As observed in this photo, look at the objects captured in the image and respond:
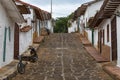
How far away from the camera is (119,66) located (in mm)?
16016

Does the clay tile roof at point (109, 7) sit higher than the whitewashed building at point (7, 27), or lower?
higher

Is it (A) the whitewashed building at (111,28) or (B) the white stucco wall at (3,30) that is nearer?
(B) the white stucco wall at (3,30)

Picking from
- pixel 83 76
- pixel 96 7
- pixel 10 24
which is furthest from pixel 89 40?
pixel 83 76

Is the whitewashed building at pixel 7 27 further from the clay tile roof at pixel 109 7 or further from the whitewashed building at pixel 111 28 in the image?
the whitewashed building at pixel 111 28

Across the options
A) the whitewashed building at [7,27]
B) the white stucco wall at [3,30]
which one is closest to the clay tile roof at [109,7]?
the whitewashed building at [7,27]

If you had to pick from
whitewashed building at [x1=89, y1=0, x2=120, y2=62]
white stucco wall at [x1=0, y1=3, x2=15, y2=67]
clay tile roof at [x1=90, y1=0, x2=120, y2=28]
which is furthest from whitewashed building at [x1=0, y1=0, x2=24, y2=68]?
whitewashed building at [x1=89, y1=0, x2=120, y2=62]

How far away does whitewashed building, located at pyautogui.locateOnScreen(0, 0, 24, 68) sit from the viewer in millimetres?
15817

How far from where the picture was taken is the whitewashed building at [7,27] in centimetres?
1582

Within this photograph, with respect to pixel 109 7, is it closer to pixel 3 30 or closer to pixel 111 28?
pixel 111 28

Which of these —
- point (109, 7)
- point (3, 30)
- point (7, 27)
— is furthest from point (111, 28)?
point (3, 30)

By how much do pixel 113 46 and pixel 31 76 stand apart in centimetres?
657

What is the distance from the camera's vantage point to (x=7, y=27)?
17531 millimetres

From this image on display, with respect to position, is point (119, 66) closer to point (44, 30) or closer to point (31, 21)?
point (31, 21)

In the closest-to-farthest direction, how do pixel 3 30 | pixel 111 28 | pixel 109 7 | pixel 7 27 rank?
1. pixel 3 30
2. pixel 109 7
3. pixel 7 27
4. pixel 111 28
